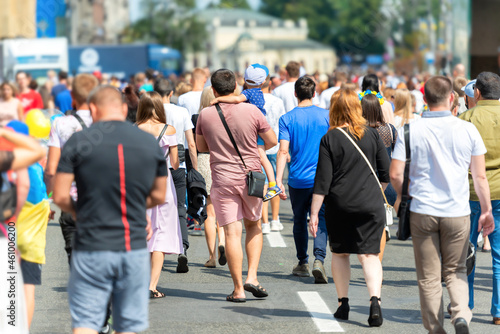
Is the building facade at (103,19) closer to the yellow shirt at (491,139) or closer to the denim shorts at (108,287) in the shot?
the yellow shirt at (491,139)

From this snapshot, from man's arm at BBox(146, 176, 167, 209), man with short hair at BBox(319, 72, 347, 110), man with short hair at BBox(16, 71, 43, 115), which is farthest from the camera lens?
man with short hair at BBox(16, 71, 43, 115)

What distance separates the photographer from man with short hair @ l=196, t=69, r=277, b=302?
7.42 metres

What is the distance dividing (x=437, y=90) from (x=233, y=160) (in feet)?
7.04

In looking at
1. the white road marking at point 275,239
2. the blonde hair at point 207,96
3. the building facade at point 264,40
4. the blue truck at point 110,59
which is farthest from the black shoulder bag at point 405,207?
the building facade at point 264,40

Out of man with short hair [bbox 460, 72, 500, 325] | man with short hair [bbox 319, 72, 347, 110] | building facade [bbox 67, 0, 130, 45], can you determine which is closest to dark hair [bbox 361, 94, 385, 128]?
man with short hair [bbox 460, 72, 500, 325]

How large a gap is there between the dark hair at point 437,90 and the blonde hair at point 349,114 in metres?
0.87

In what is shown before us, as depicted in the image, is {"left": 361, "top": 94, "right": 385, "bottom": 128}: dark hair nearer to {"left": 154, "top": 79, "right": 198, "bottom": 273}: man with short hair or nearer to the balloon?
{"left": 154, "top": 79, "right": 198, "bottom": 273}: man with short hair

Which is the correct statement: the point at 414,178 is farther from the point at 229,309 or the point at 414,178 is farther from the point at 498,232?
the point at 229,309

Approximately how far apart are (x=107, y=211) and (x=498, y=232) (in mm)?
3467

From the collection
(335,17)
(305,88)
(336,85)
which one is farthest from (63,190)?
(335,17)

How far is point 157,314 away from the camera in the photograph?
7.07 m

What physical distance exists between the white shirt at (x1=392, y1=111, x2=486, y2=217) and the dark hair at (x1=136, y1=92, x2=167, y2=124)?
2492 mm

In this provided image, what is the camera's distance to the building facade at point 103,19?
9488cm

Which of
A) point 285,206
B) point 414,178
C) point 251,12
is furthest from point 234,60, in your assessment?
point 414,178
